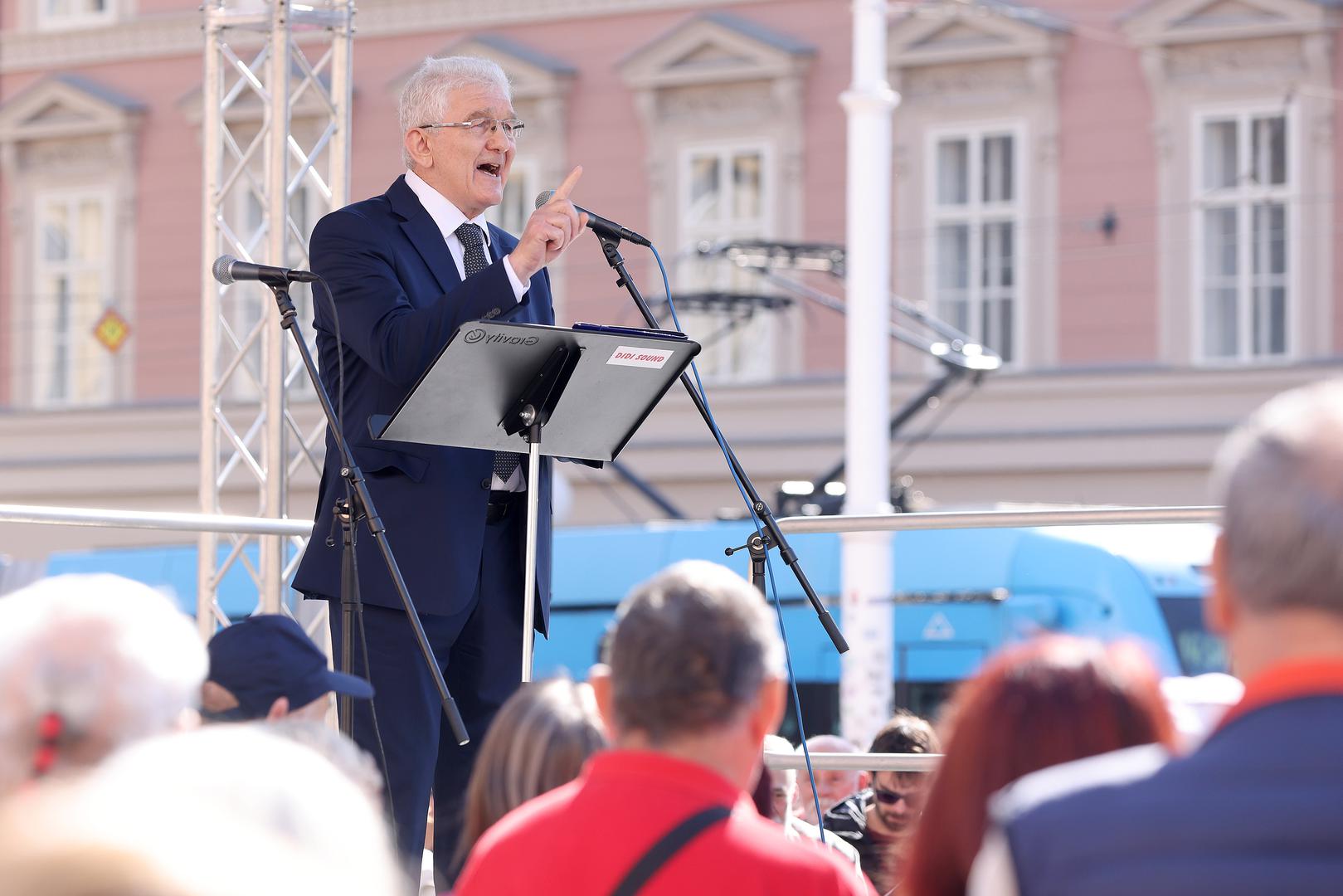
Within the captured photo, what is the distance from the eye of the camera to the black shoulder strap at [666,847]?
1954 mm

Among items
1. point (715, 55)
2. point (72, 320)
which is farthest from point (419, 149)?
point (72, 320)

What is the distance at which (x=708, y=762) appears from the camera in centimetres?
206

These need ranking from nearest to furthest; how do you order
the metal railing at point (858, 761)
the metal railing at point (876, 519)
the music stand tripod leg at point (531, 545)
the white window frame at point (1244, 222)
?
the music stand tripod leg at point (531, 545) → the metal railing at point (858, 761) → the metal railing at point (876, 519) → the white window frame at point (1244, 222)

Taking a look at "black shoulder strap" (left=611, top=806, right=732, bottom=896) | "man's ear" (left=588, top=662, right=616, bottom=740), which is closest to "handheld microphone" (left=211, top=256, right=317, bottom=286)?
"man's ear" (left=588, top=662, right=616, bottom=740)

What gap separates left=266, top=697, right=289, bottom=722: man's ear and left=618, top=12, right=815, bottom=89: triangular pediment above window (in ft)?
51.3

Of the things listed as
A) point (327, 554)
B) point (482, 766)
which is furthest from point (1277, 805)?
point (327, 554)

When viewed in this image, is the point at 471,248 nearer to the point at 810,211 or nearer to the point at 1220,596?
the point at 1220,596

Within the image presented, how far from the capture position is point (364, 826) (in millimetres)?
1408

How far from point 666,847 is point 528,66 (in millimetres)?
17526

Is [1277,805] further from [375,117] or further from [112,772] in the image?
[375,117]

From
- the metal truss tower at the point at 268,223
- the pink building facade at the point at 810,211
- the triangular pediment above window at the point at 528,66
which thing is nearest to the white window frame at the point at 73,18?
the pink building facade at the point at 810,211

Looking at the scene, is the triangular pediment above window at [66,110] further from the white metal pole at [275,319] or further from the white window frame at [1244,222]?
the white metal pole at [275,319]

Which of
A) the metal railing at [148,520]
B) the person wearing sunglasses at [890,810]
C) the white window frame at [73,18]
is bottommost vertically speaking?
the person wearing sunglasses at [890,810]

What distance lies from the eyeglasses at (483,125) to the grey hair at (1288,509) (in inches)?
94.4
